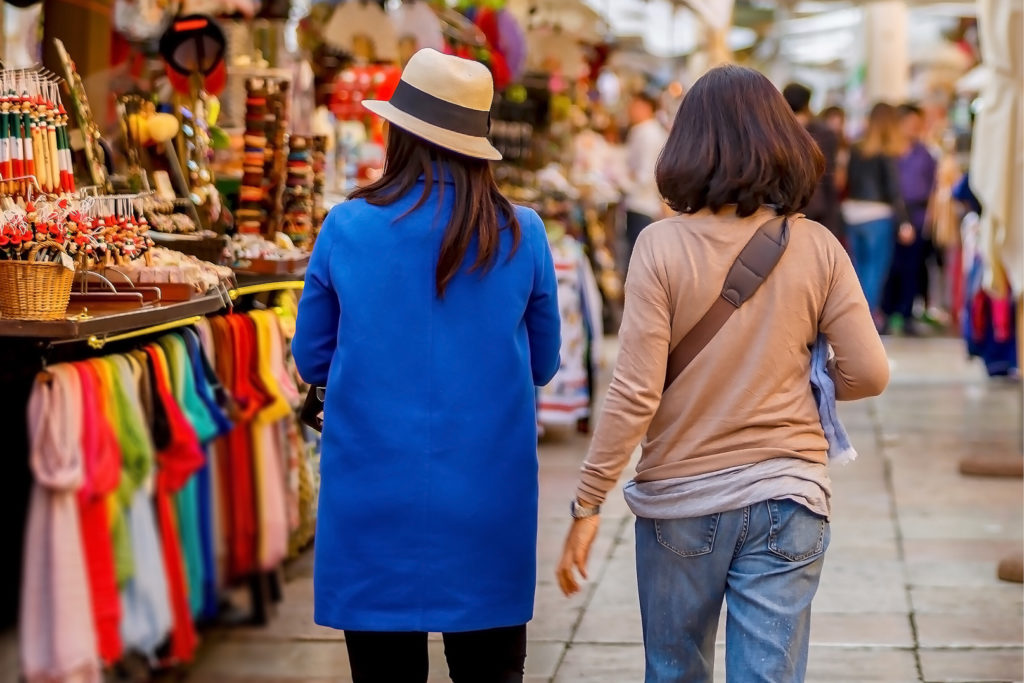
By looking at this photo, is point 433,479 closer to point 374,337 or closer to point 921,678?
point 374,337

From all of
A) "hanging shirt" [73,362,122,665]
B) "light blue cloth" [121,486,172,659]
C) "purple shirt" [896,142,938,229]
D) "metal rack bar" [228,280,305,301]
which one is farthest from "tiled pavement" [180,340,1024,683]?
"purple shirt" [896,142,938,229]

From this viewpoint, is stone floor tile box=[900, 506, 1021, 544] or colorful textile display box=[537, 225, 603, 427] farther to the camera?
colorful textile display box=[537, 225, 603, 427]

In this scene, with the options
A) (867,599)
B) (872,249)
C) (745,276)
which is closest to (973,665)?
(867,599)

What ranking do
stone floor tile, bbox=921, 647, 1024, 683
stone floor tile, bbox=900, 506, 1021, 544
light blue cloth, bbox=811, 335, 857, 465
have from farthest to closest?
stone floor tile, bbox=900, 506, 1021, 544 → stone floor tile, bbox=921, 647, 1024, 683 → light blue cloth, bbox=811, 335, 857, 465

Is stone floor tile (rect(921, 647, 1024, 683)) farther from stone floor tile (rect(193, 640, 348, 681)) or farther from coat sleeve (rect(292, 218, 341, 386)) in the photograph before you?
coat sleeve (rect(292, 218, 341, 386))

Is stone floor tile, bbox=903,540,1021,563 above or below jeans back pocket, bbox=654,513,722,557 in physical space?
below

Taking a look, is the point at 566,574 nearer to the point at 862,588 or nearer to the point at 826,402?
the point at 826,402

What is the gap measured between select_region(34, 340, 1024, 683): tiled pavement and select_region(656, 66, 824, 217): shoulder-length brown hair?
218cm

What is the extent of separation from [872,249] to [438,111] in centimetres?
1051

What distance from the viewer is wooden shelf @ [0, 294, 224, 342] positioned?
3.31 m

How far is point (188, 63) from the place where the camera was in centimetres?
552

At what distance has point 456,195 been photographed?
9.55ft

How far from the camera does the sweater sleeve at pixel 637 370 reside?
2.79 metres

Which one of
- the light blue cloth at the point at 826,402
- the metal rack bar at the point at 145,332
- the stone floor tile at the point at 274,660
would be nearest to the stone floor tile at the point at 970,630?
the stone floor tile at the point at 274,660
